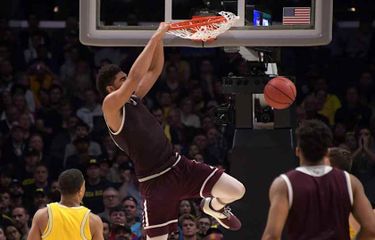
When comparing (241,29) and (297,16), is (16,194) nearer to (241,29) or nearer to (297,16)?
(241,29)

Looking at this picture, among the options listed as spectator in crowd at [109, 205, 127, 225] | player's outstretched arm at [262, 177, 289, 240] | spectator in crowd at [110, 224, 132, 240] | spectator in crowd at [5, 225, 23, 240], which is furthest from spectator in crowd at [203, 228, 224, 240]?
player's outstretched arm at [262, 177, 289, 240]

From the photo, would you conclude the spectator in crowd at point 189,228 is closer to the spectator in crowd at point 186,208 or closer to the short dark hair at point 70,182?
the spectator in crowd at point 186,208

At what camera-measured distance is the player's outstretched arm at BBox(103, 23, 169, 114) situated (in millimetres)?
6738

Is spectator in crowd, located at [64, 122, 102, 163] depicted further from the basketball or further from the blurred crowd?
the basketball

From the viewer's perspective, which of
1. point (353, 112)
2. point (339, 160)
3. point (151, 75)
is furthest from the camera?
point (353, 112)

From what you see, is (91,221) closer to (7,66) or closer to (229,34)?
(229,34)

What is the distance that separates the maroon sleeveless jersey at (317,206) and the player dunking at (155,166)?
1617 millimetres

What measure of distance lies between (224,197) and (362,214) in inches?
73.0

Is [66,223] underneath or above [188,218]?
above

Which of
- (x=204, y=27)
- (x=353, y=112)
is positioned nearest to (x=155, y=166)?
(x=204, y=27)

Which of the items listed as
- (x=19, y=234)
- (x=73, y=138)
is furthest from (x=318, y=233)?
(x=73, y=138)

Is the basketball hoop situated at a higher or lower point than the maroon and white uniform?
higher

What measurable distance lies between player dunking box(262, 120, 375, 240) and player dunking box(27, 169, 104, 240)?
→ 2.44 meters

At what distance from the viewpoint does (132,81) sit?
6746mm
